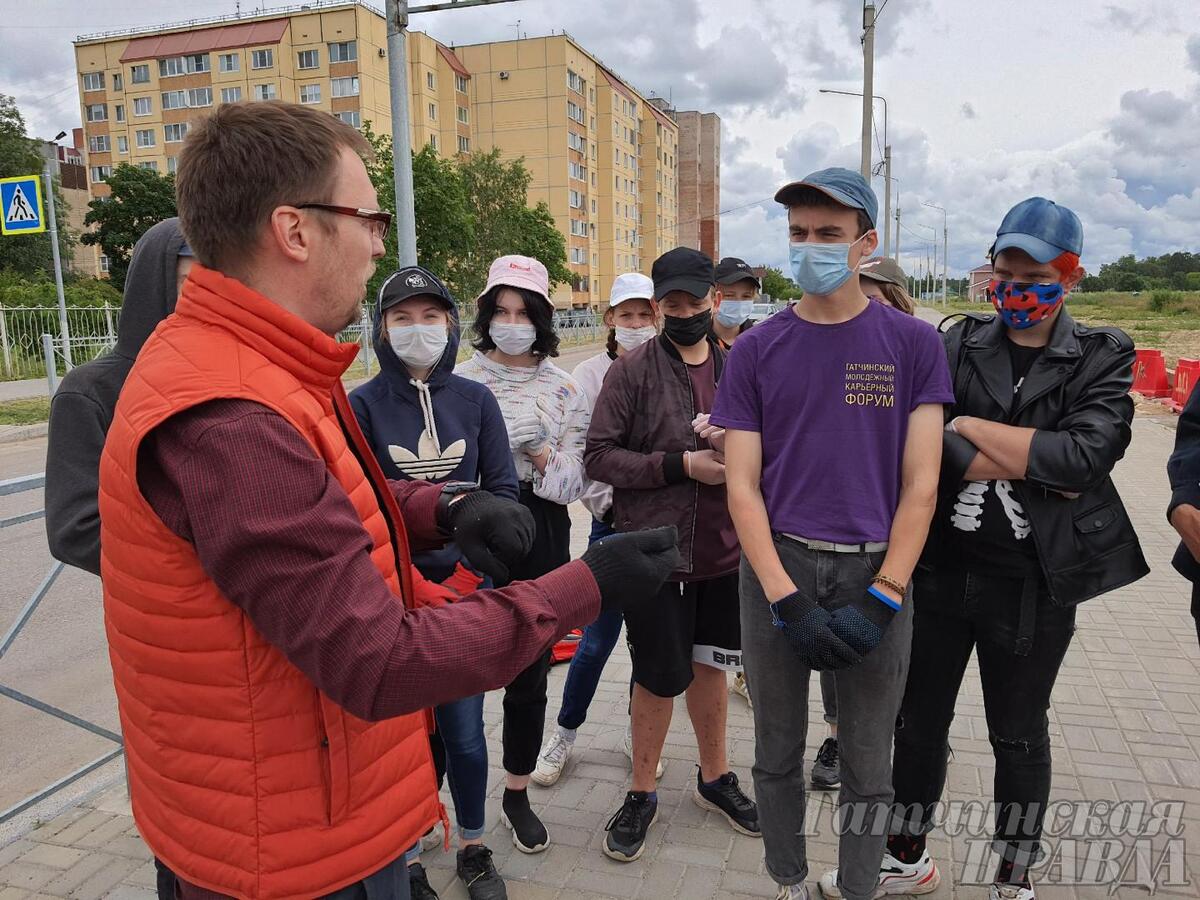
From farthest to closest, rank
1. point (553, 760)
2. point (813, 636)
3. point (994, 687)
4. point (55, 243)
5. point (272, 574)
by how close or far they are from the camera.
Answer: point (55, 243) → point (553, 760) → point (994, 687) → point (813, 636) → point (272, 574)

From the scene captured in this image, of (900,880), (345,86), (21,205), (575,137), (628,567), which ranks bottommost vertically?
(900,880)

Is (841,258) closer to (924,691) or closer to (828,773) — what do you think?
(924,691)

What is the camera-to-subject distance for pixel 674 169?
92.2 metres

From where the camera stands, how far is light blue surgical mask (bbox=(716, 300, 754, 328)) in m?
4.87

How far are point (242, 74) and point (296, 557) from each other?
2532 inches

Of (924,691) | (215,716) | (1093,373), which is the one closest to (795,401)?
(1093,373)

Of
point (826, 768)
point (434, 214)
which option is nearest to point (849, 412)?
point (826, 768)

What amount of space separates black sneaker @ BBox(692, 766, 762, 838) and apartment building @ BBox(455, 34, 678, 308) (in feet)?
191

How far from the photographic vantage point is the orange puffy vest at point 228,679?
4.39ft

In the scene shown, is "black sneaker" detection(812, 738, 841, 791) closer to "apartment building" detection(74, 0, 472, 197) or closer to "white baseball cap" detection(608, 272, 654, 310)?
"white baseball cap" detection(608, 272, 654, 310)

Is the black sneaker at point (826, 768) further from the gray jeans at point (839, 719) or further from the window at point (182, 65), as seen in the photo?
the window at point (182, 65)

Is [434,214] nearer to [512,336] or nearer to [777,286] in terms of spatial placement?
[512,336]

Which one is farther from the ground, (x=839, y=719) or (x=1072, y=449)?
(x=1072, y=449)

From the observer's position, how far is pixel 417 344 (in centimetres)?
312
